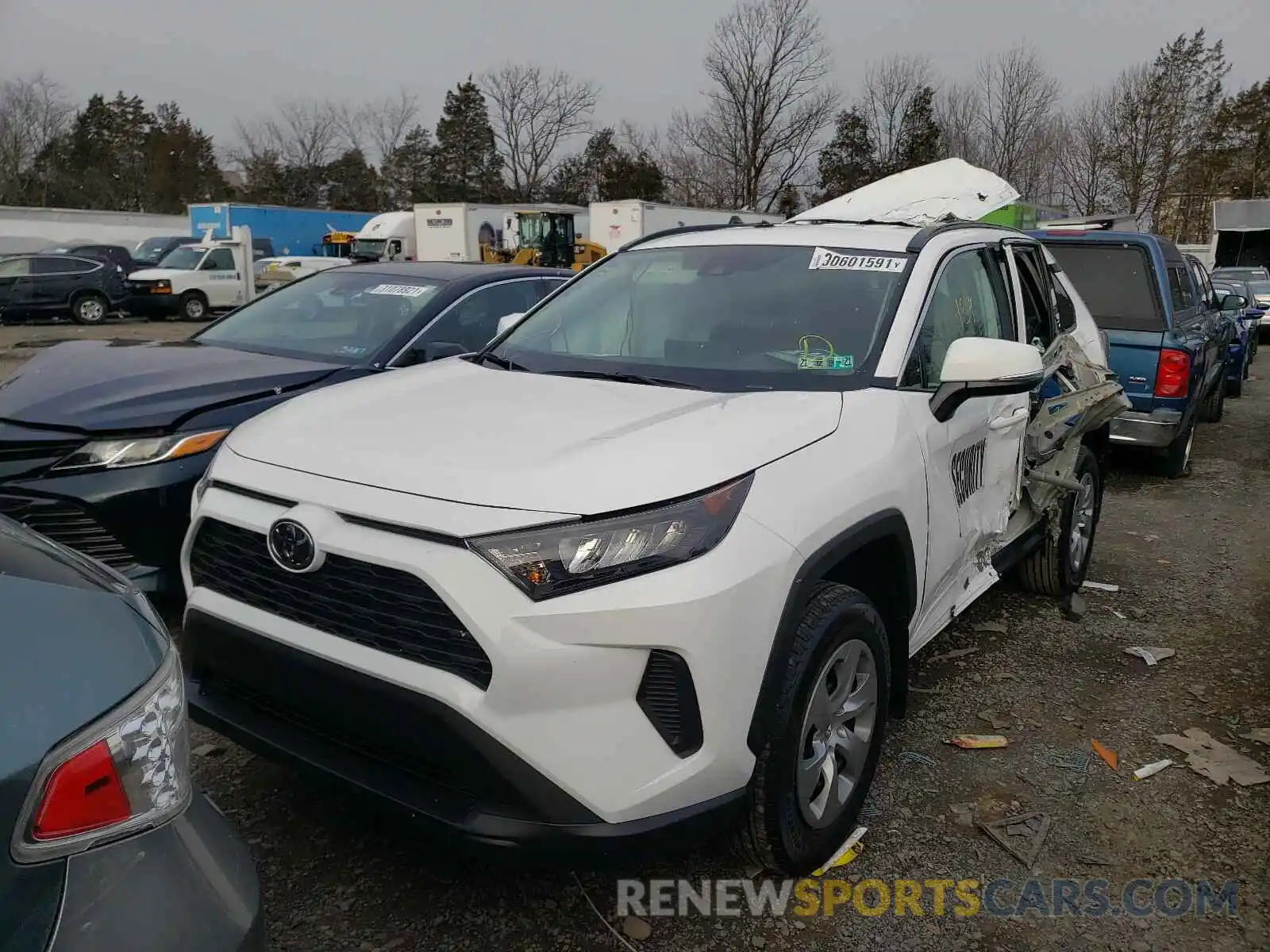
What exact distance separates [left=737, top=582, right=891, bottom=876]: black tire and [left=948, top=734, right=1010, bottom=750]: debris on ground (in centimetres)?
89

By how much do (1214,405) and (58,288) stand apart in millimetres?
22464

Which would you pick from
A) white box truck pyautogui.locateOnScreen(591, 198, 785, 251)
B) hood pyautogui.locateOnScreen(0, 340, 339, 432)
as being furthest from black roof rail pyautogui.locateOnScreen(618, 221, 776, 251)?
white box truck pyautogui.locateOnScreen(591, 198, 785, 251)

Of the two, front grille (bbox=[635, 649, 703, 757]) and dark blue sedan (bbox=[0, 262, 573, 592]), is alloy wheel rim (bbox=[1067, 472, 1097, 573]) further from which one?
front grille (bbox=[635, 649, 703, 757])

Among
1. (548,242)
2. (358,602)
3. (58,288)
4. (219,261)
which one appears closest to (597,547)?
(358,602)

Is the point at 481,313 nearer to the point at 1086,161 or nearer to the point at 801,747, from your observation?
the point at 801,747

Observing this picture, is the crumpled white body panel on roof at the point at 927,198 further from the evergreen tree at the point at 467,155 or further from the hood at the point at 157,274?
the evergreen tree at the point at 467,155

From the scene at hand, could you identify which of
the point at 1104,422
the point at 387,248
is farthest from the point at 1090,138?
the point at 1104,422

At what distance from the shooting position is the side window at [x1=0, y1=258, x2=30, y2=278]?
21.0 m

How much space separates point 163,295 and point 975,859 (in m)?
23.3

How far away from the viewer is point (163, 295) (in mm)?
22047

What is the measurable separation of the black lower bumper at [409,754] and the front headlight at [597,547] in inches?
13.3

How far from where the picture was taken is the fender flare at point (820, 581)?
226 centimetres

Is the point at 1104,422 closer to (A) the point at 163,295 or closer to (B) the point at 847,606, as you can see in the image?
(B) the point at 847,606

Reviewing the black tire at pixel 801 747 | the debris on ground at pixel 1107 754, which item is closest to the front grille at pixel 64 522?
the black tire at pixel 801 747
